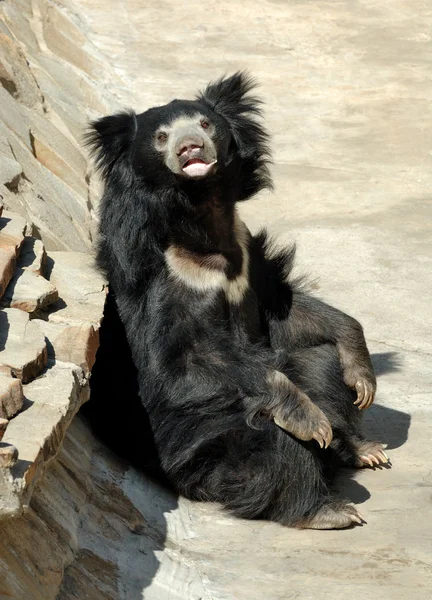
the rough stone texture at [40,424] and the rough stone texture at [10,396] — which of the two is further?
the rough stone texture at [10,396]

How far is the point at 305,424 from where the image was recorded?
473cm

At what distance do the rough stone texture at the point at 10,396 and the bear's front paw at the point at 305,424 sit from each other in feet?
5.52

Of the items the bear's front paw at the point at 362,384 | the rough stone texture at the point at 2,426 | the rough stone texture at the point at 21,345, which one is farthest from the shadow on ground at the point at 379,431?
the rough stone texture at the point at 2,426

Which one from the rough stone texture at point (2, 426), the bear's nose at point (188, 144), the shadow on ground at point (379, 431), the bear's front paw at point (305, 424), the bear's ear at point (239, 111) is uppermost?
the bear's ear at point (239, 111)

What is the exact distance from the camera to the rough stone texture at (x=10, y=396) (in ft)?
10.6

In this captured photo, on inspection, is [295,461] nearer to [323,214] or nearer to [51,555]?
[51,555]

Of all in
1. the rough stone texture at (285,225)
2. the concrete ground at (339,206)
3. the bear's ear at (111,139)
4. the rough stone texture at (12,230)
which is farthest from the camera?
the bear's ear at (111,139)

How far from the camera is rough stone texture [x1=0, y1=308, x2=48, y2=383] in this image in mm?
3557

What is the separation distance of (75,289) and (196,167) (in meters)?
0.74

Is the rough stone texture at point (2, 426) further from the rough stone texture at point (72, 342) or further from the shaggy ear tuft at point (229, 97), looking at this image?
the shaggy ear tuft at point (229, 97)

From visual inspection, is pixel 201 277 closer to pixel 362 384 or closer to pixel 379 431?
pixel 362 384

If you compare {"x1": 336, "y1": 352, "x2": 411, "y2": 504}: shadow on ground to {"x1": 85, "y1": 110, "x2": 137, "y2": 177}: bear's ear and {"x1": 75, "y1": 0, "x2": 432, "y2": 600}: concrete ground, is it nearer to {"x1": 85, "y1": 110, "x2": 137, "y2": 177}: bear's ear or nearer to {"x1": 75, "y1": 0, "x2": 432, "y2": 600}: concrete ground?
{"x1": 75, "y1": 0, "x2": 432, "y2": 600}: concrete ground

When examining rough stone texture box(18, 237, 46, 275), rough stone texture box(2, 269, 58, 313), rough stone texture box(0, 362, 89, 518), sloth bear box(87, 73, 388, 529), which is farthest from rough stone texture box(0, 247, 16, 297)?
sloth bear box(87, 73, 388, 529)

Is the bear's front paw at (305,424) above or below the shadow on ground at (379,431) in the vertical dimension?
above
